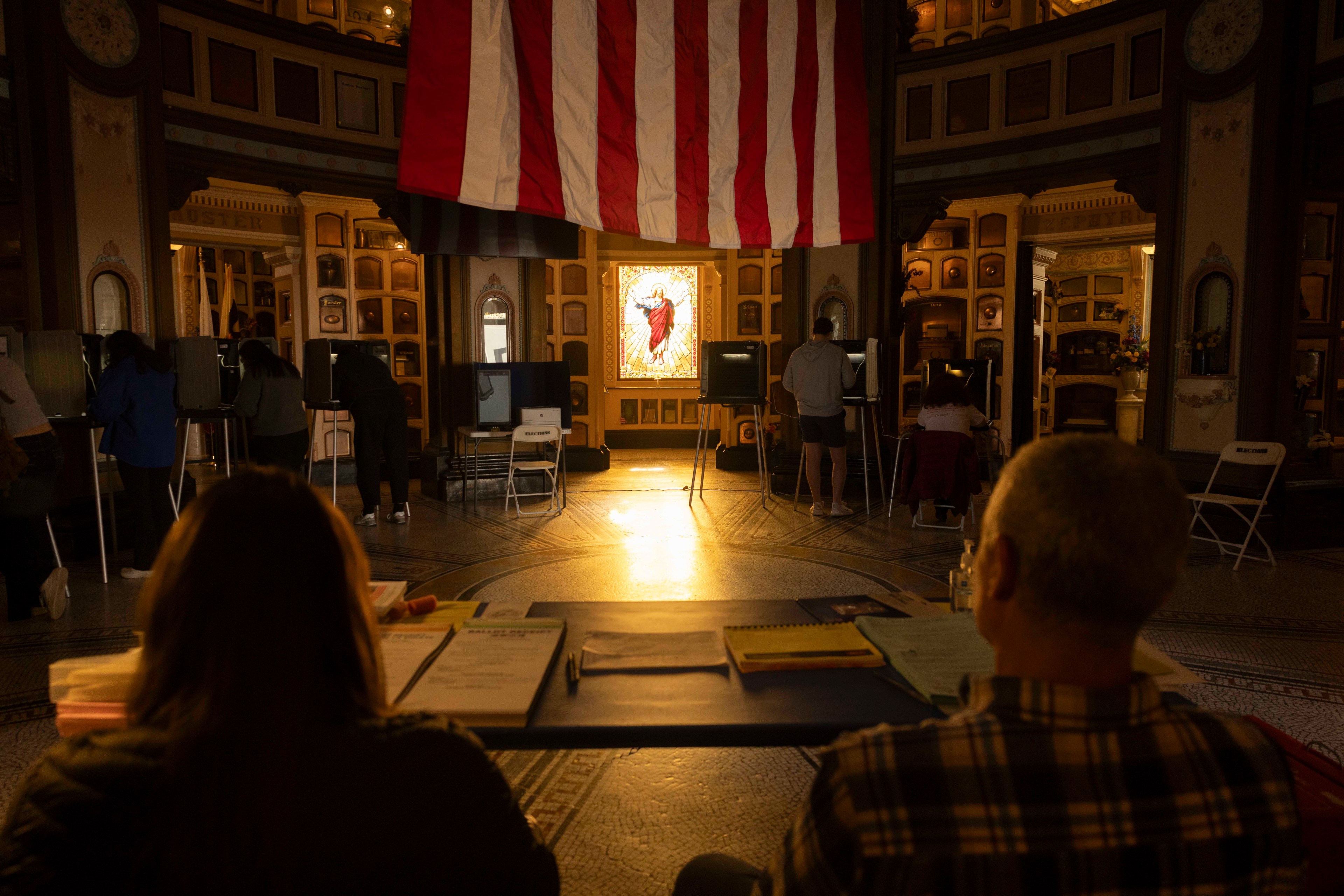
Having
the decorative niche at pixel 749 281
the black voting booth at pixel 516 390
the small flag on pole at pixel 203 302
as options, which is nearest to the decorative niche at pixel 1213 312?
the black voting booth at pixel 516 390

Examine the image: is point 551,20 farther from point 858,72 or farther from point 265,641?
point 265,641

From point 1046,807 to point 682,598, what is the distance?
3497mm

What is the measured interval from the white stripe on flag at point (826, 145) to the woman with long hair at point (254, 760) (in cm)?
396

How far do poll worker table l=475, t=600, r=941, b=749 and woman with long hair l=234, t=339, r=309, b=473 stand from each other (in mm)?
4877

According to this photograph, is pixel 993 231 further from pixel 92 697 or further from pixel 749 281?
pixel 92 697

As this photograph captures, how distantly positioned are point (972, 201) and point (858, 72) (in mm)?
6012

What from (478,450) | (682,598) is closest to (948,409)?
(682,598)

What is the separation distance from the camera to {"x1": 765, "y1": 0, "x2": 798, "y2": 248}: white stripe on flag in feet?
14.1

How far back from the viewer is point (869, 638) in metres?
1.62

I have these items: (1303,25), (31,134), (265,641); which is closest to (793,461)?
(1303,25)

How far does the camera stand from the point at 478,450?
25.8 feet

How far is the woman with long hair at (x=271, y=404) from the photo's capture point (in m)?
5.72

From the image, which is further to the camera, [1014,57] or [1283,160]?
[1014,57]

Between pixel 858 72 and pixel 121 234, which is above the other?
pixel 858 72
